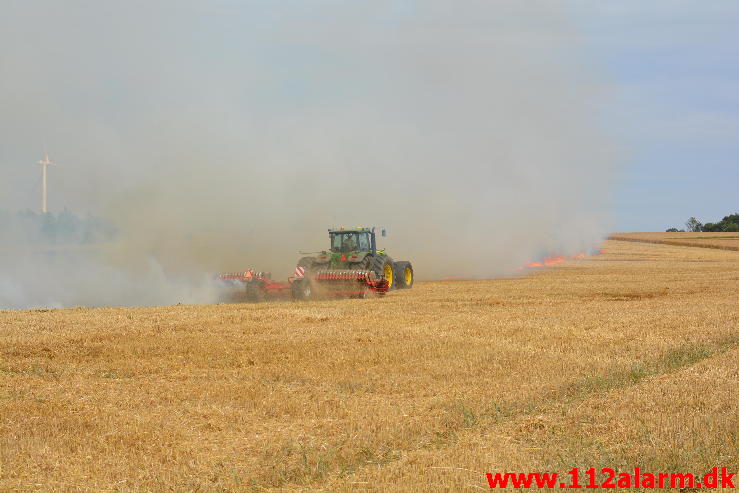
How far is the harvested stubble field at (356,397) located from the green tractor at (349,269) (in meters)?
6.69

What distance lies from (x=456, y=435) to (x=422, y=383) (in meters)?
2.96

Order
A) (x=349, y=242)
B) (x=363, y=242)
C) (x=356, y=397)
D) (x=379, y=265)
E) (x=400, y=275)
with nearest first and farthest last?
(x=356, y=397)
(x=379, y=265)
(x=349, y=242)
(x=363, y=242)
(x=400, y=275)

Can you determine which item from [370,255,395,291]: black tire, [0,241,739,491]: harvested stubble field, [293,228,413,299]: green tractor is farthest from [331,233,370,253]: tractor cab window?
[0,241,739,491]: harvested stubble field

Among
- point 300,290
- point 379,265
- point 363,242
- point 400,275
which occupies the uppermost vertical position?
point 363,242

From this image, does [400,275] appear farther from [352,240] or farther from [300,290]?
[300,290]

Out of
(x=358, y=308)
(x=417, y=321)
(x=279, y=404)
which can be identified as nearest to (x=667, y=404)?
(x=279, y=404)

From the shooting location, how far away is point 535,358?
13.0 meters

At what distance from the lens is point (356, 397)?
10.3 m

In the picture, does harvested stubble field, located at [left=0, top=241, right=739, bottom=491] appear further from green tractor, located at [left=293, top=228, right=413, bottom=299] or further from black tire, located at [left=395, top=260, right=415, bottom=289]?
black tire, located at [left=395, top=260, right=415, bottom=289]

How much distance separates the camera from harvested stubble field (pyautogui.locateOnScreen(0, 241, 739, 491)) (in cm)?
712

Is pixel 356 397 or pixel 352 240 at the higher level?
pixel 352 240

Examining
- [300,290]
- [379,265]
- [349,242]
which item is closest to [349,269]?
[379,265]

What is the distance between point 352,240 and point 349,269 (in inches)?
54.1

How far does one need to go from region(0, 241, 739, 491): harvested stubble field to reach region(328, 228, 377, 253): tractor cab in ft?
30.5
